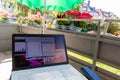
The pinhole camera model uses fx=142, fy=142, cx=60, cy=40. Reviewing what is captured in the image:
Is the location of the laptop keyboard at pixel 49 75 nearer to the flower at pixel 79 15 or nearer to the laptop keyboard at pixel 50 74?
the laptop keyboard at pixel 50 74

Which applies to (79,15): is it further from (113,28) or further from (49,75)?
(49,75)

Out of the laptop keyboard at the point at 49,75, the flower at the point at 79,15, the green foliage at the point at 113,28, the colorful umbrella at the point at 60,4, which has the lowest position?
the laptop keyboard at the point at 49,75

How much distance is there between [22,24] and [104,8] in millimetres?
2351

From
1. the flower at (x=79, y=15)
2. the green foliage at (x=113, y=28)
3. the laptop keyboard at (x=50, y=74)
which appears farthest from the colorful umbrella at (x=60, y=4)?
the laptop keyboard at (x=50, y=74)

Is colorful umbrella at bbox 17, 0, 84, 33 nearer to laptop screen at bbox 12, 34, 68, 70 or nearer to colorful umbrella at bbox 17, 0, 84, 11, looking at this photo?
colorful umbrella at bbox 17, 0, 84, 11

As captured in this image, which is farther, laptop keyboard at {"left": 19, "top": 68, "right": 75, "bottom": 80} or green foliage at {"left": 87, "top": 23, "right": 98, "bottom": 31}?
green foliage at {"left": 87, "top": 23, "right": 98, "bottom": 31}

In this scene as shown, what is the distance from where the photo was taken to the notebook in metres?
1.35

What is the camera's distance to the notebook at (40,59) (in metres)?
1.35

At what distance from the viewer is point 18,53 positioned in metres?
1.38

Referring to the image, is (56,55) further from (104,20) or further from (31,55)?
(104,20)

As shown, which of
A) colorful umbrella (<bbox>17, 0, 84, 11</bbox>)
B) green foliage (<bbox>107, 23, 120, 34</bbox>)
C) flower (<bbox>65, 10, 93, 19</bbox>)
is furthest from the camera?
colorful umbrella (<bbox>17, 0, 84, 11</bbox>)

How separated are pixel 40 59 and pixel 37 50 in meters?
0.10

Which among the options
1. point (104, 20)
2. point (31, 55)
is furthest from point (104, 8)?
point (31, 55)

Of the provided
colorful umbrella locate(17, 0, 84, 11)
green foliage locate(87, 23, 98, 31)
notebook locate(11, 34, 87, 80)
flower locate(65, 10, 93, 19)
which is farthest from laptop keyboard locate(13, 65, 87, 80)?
colorful umbrella locate(17, 0, 84, 11)
